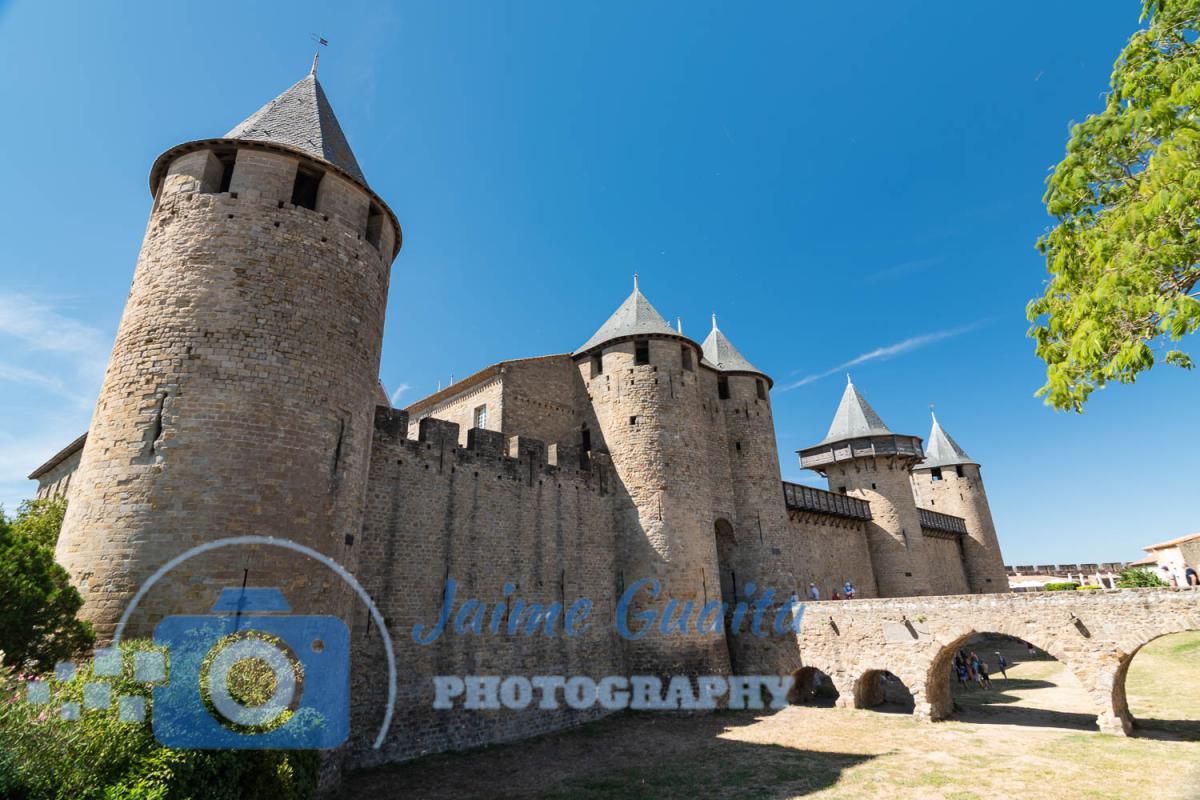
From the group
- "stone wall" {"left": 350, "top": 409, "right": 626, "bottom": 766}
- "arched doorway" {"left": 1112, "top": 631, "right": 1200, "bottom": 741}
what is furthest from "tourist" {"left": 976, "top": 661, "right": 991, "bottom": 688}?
"stone wall" {"left": 350, "top": 409, "right": 626, "bottom": 766}

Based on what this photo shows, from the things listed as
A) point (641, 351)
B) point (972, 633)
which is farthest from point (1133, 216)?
point (641, 351)

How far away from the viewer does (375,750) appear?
35.2ft

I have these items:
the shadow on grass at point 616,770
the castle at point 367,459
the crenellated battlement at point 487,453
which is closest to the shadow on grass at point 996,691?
the castle at point 367,459

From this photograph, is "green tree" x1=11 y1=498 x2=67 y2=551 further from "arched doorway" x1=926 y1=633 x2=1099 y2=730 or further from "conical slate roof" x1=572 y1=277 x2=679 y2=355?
"arched doorway" x1=926 y1=633 x2=1099 y2=730

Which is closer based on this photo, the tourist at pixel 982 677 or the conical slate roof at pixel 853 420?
the tourist at pixel 982 677

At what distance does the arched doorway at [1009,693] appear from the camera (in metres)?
14.7

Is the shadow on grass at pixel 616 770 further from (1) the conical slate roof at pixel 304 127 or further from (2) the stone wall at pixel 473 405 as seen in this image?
(1) the conical slate roof at pixel 304 127

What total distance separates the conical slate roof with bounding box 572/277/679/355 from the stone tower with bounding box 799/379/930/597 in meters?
12.7

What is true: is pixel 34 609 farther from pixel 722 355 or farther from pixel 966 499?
pixel 966 499

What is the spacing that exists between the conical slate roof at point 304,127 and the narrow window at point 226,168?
323 millimetres

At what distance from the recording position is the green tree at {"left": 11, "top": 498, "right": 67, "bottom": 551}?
40.4ft

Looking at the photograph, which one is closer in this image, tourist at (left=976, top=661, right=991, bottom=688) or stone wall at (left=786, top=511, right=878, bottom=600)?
tourist at (left=976, top=661, right=991, bottom=688)

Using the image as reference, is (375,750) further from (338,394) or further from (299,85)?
(299,85)

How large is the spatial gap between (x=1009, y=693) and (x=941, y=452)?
64.0ft
